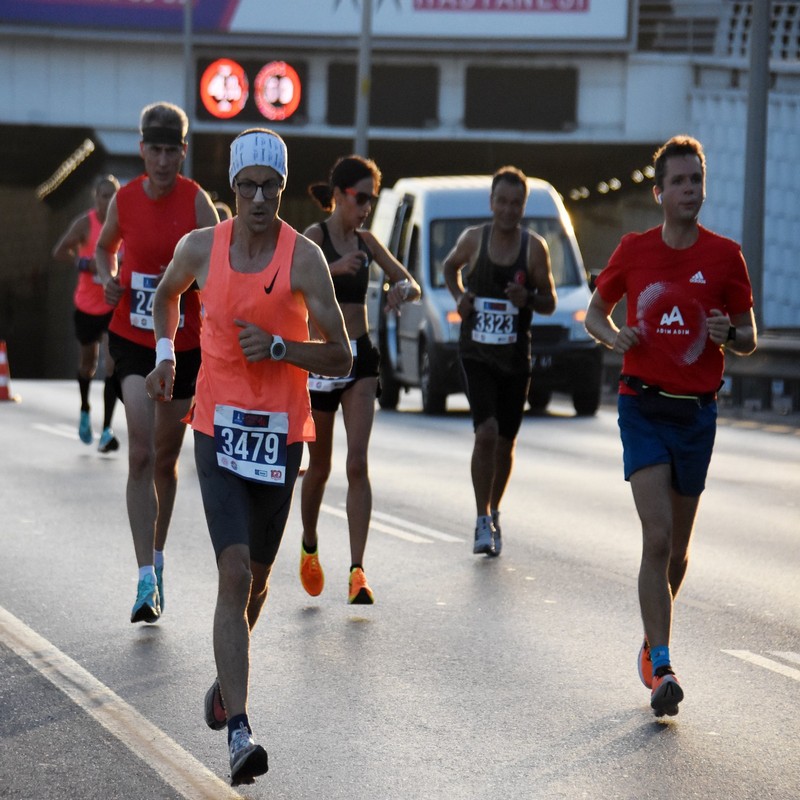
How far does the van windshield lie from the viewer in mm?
21297

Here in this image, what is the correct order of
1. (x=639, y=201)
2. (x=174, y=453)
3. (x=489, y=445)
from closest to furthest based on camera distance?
1. (x=174, y=453)
2. (x=489, y=445)
3. (x=639, y=201)

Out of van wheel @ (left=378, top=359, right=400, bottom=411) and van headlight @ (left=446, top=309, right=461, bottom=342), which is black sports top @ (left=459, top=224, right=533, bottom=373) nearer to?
van headlight @ (left=446, top=309, right=461, bottom=342)

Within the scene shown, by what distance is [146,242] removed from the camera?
862 cm

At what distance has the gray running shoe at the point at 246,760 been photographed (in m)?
5.36

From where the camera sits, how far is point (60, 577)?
31.2ft

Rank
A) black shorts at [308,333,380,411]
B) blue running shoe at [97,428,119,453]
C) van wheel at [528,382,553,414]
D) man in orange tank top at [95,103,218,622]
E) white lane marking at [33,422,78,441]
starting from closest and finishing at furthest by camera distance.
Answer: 1. man in orange tank top at [95,103,218,622]
2. black shorts at [308,333,380,411]
3. blue running shoe at [97,428,119,453]
4. white lane marking at [33,422,78,441]
5. van wheel at [528,382,553,414]

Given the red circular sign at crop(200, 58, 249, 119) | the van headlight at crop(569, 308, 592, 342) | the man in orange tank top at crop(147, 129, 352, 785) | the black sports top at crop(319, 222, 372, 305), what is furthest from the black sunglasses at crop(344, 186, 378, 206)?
the red circular sign at crop(200, 58, 249, 119)

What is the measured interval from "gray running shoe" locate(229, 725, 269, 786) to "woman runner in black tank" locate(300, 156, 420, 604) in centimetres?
328

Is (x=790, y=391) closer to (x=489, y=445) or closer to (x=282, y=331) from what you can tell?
(x=489, y=445)

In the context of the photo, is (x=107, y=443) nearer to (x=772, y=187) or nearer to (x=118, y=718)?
(x=118, y=718)

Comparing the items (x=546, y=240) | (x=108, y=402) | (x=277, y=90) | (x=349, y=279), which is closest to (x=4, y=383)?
(x=546, y=240)

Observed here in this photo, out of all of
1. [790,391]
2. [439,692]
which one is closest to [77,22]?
[790,391]

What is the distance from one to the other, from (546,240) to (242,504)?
16.2 m

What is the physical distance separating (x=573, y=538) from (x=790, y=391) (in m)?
10.3
